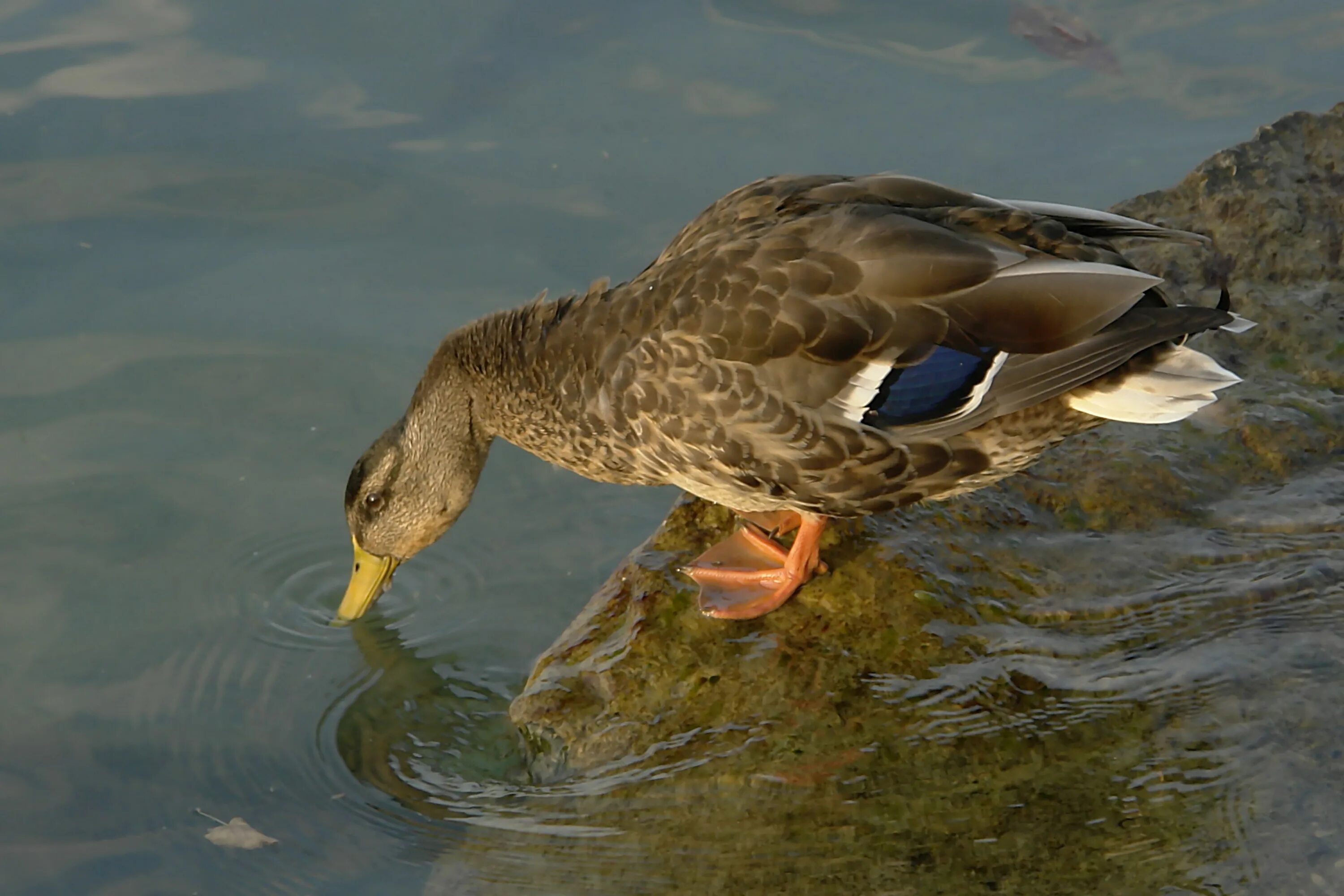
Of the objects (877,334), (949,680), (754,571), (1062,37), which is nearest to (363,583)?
(754,571)

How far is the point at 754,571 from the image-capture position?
4121 millimetres

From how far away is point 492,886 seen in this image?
3.47 m

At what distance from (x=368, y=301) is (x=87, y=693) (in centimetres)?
215

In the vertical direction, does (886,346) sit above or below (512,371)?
above

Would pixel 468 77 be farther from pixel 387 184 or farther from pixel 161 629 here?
pixel 161 629

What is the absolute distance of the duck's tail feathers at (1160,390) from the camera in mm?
3932

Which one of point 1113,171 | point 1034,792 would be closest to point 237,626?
point 1034,792

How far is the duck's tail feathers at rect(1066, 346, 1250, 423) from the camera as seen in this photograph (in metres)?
3.93

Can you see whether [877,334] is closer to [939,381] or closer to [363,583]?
[939,381]

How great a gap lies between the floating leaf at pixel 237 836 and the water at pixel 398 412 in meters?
0.04

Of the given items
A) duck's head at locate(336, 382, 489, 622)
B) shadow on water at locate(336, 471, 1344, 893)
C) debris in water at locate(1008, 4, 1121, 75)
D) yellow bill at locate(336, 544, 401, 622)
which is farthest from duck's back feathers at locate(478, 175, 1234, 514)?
debris in water at locate(1008, 4, 1121, 75)

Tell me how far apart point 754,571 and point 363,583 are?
5.58 feet

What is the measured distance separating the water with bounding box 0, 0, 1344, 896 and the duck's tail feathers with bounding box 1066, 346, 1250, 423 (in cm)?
38

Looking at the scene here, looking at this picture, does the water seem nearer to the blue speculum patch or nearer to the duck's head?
the duck's head
